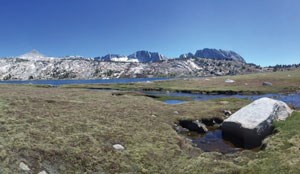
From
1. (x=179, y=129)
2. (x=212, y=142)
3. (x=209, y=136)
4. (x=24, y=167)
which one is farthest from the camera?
(x=179, y=129)

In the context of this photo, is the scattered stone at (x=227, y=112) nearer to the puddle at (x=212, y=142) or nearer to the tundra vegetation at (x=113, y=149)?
the puddle at (x=212, y=142)

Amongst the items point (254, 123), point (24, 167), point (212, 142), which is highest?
point (254, 123)

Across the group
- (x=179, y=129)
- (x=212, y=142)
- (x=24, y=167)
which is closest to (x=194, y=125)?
(x=179, y=129)

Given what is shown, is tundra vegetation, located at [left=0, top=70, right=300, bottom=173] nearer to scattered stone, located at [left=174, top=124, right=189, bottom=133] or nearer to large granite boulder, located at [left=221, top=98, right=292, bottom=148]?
large granite boulder, located at [left=221, top=98, right=292, bottom=148]

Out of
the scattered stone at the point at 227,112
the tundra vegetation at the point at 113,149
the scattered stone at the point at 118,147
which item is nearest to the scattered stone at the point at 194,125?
the tundra vegetation at the point at 113,149

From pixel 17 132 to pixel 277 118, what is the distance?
95.3 feet

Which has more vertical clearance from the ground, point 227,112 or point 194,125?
point 227,112

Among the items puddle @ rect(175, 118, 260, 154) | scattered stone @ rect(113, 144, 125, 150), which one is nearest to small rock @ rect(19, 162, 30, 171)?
scattered stone @ rect(113, 144, 125, 150)

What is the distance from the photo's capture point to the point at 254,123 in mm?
30641

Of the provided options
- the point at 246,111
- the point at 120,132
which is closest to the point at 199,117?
the point at 246,111

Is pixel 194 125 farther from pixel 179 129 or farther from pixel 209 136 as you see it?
pixel 209 136

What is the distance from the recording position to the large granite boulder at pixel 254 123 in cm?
2999

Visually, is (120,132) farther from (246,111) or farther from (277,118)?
(277,118)

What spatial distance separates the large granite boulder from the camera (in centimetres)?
2999
